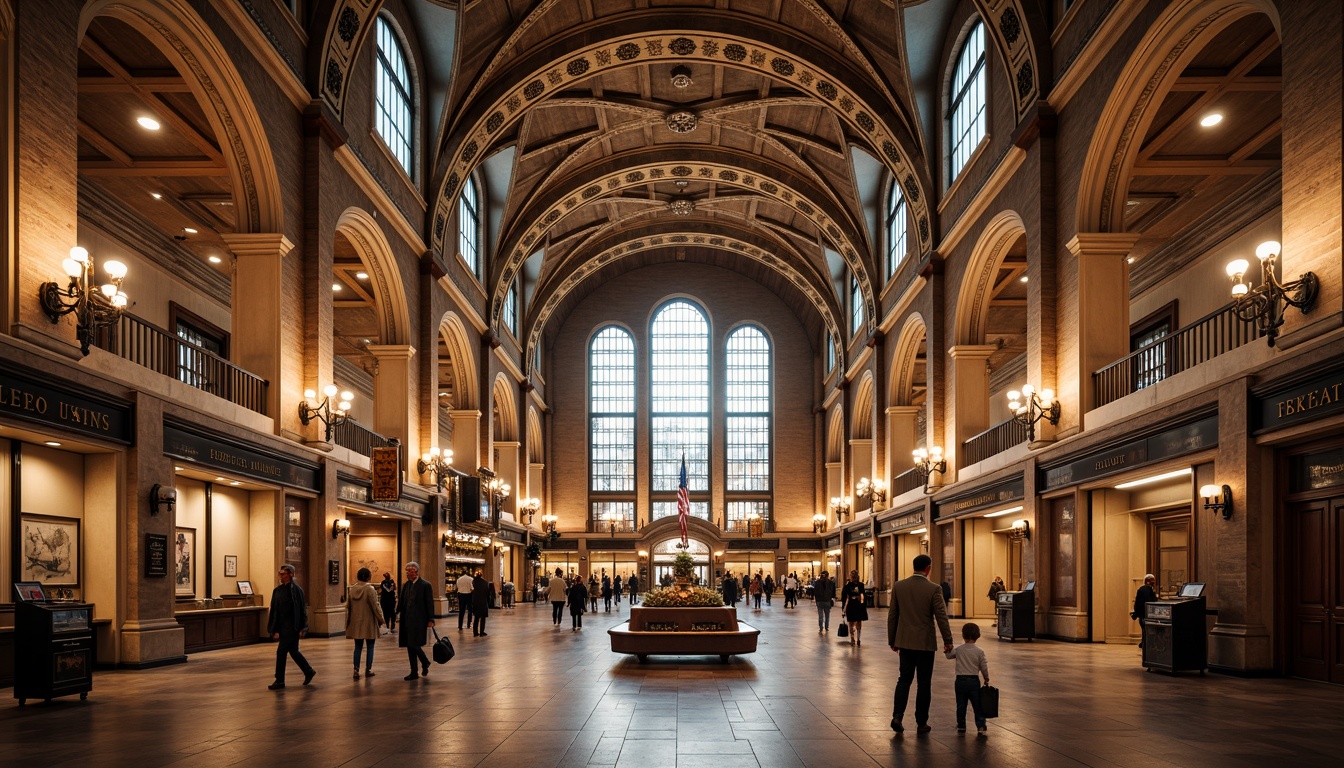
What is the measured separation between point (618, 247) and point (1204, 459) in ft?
110

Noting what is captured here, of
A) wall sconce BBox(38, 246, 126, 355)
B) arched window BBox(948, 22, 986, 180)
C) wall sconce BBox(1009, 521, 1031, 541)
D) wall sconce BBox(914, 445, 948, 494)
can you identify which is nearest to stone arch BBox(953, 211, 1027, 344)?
arched window BBox(948, 22, 986, 180)

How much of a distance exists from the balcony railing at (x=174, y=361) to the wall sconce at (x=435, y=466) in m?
7.95

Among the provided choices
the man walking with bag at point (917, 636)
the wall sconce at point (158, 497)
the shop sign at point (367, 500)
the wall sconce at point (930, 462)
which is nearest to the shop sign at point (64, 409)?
the wall sconce at point (158, 497)

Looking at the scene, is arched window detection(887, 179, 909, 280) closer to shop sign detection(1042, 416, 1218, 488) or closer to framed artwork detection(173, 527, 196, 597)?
shop sign detection(1042, 416, 1218, 488)

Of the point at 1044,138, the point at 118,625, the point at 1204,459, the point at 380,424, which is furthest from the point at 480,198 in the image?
the point at 1204,459

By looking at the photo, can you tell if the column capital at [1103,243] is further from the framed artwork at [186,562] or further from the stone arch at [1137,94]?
the framed artwork at [186,562]

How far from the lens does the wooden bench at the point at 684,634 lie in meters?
13.7

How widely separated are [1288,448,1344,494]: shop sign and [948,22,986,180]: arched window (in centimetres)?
1248

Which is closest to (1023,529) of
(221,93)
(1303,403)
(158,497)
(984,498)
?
(984,498)

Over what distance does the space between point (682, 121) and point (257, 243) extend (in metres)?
17.9

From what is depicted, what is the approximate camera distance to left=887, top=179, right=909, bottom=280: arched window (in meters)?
31.3

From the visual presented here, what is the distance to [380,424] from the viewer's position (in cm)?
2439

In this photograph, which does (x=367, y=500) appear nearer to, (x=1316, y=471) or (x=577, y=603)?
(x=577, y=603)

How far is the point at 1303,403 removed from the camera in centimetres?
1073
